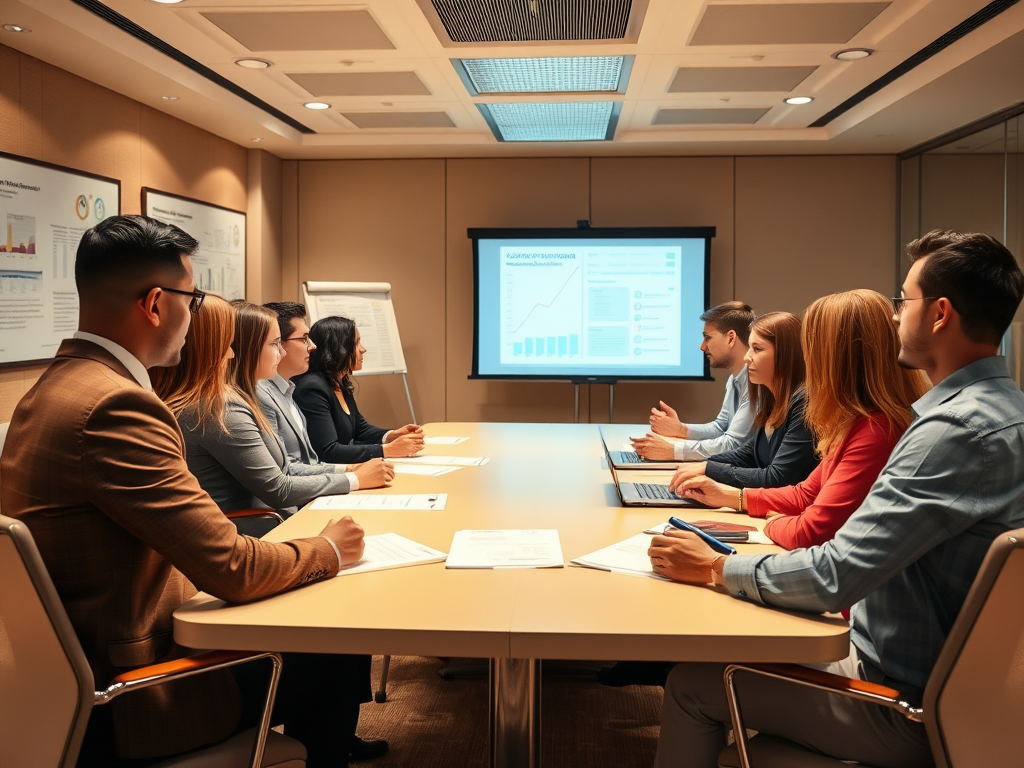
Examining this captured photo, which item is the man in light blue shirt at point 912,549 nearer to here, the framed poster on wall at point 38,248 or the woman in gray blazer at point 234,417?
the woman in gray blazer at point 234,417

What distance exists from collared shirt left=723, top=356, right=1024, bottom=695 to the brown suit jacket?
0.98 m

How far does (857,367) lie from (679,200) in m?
4.85

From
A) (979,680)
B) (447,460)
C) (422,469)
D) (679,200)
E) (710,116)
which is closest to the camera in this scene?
(979,680)

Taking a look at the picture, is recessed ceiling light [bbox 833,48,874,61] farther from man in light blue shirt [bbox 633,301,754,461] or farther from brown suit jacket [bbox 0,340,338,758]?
brown suit jacket [bbox 0,340,338,758]

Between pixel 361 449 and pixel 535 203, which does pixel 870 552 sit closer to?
pixel 361 449

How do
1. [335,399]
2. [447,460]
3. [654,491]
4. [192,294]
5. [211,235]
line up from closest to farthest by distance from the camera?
[192,294]
[654,491]
[447,460]
[335,399]
[211,235]

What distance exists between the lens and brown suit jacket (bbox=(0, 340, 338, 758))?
1419 millimetres

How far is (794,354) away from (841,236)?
170 inches

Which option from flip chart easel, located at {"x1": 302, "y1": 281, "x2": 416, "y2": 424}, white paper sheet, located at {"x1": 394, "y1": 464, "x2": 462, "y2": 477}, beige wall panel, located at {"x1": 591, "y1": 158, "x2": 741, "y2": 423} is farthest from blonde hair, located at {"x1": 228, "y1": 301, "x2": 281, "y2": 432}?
beige wall panel, located at {"x1": 591, "y1": 158, "x2": 741, "y2": 423}

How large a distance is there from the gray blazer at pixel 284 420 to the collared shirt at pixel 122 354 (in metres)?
1.37

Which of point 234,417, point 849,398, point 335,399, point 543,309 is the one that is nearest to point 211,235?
point 335,399

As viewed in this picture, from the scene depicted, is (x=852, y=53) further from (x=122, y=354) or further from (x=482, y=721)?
(x=122, y=354)

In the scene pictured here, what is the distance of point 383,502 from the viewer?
2.49 meters

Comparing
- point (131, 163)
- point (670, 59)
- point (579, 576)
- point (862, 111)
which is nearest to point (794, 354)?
point (579, 576)
